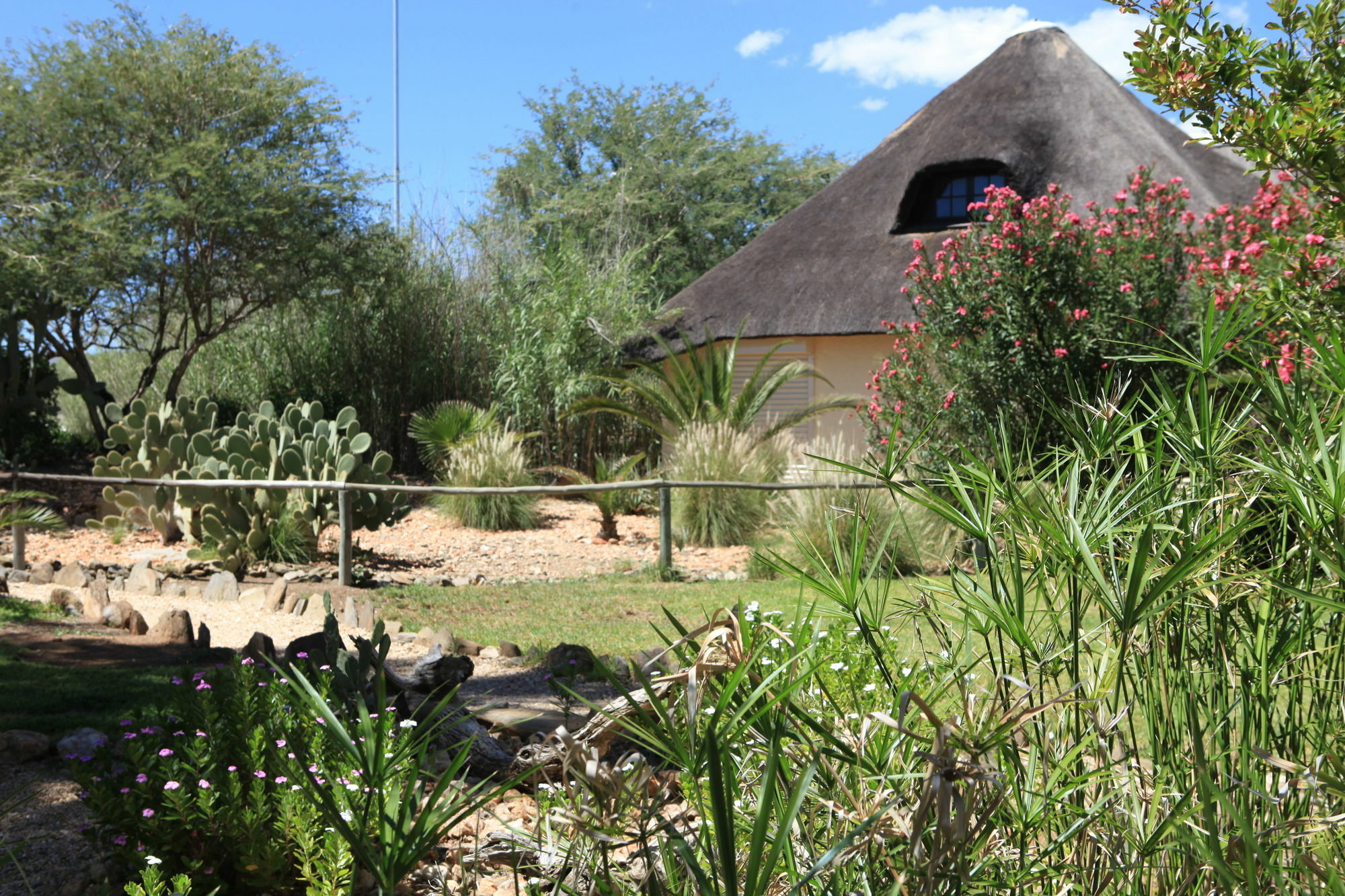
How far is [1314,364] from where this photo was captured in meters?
1.78

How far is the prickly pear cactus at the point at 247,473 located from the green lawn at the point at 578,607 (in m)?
1.03

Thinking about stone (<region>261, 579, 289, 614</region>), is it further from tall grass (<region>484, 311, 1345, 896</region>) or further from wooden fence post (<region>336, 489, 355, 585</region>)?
tall grass (<region>484, 311, 1345, 896</region>)

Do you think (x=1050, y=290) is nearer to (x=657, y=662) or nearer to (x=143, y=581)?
(x=657, y=662)

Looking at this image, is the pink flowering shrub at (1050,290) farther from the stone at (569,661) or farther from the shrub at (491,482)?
the shrub at (491,482)

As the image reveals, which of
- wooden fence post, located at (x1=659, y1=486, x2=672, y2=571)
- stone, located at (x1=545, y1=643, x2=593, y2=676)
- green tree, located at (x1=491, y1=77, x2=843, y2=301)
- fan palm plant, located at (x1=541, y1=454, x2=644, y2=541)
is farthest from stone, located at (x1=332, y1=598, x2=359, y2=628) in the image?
green tree, located at (x1=491, y1=77, x2=843, y2=301)

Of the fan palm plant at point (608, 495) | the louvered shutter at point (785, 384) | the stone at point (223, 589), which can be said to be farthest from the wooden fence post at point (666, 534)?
the louvered shutter at point (785, 384)

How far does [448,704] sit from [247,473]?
602 cm

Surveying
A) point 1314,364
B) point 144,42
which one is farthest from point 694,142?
point 1314,364

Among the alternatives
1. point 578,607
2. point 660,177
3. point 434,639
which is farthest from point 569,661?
point 660,177

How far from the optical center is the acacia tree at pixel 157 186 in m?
12.8

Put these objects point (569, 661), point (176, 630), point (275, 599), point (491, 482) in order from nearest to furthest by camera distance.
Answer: point (569, 661)
point (176, 630)
point (275, 599)
point (491, 482)

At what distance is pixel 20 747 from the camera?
10.6ft

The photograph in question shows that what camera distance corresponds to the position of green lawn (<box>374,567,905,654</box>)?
6031 mm

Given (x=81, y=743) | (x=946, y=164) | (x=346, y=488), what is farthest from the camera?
(x=946, y=164)
